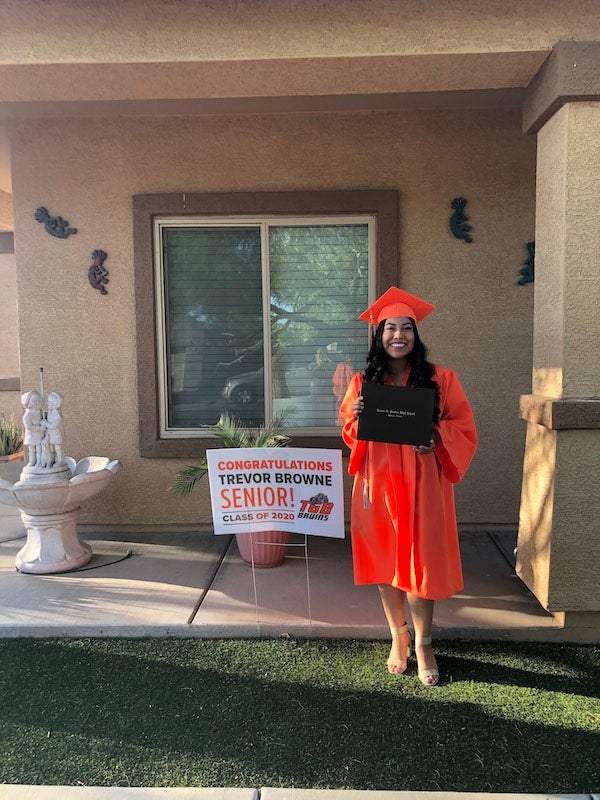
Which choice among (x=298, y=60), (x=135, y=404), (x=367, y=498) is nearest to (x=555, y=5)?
(x=298, y=60)

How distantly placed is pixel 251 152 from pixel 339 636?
388 cm

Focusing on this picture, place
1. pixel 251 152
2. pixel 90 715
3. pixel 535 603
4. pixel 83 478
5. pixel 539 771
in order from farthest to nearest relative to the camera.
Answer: pixel 251 152 < pixel 83 478 < pixel 535 603 < pixel 90 715 < pixel 539 771

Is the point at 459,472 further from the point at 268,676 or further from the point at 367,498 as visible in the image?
the point at 268,676

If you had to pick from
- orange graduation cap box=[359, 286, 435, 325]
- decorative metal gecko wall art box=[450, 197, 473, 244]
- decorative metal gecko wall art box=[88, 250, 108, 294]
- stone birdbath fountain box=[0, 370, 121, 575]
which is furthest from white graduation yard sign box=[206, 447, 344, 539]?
decorative metal gecko wall art box=[450, 197, 473, 244]

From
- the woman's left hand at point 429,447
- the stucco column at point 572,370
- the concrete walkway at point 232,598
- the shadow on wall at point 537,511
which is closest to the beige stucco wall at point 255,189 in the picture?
the concrete walkway at point 232,598

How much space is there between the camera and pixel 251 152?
4914mm

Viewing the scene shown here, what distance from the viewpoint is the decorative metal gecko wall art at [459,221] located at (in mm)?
4840

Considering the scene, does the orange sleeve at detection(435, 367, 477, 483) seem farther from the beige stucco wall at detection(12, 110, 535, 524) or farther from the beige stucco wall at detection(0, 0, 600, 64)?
the beige stucco wall at detection(12, 110, 535, 524)

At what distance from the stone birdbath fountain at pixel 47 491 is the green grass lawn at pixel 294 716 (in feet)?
3.08

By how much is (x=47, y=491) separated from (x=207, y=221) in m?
2.60

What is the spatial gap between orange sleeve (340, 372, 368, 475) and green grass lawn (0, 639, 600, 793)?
3.62ft

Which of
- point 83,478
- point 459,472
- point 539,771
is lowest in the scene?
point 539,771

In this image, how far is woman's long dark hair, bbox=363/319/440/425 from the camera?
2859 mm

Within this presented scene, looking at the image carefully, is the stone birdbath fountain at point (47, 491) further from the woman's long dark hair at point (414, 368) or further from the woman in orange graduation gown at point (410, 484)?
the woman's long dark hair at point (414, 368)
